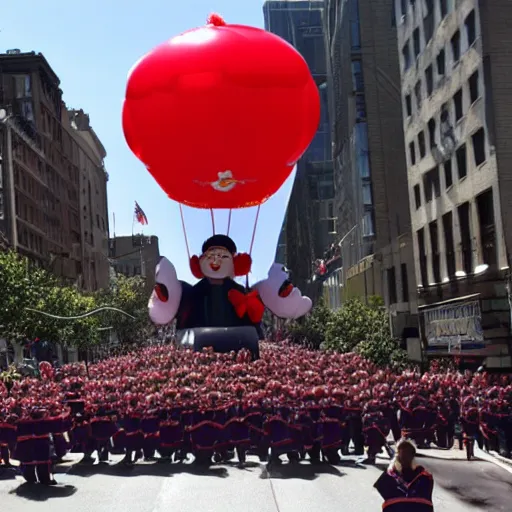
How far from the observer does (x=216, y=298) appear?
2292 cm

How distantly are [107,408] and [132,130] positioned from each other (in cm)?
587

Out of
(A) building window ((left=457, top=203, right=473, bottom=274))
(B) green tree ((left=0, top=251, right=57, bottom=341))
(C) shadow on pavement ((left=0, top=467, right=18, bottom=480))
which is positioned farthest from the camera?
(B) green tree ((left=0, top=251, right=57, bottom=341))

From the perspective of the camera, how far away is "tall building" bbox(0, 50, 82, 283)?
74.9 meters

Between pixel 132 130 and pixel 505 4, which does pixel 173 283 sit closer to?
pixel 132 130

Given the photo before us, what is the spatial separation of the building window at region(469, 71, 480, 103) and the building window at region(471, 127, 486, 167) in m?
1.39

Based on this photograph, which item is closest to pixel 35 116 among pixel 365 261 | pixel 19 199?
pixel 19 199

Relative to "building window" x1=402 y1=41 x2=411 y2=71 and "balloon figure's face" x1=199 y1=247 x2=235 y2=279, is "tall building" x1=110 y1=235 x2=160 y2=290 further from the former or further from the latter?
"balloon figure's face" x1=199 y1=247 x2=235 y2=279

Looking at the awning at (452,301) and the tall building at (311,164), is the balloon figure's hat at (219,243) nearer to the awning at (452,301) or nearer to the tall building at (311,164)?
the awning at (452,301)

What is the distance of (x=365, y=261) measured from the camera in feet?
207

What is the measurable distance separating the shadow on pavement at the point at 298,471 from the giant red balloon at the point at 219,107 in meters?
6.21

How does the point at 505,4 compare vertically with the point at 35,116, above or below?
below

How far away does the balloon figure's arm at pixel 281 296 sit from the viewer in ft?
76.4

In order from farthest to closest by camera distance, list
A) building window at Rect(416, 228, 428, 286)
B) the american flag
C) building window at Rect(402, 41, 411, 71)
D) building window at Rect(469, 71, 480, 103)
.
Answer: the american flag → building window at Rect(402, 41, 411, 71) → building window at Rect(416, 228, 428, 286) → building window at Rect(469, 71, 480, 103)

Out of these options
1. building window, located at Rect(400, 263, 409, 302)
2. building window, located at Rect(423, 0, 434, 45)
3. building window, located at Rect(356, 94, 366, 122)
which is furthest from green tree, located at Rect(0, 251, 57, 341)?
building window, located at Rect(356, 94, 366, 122)
